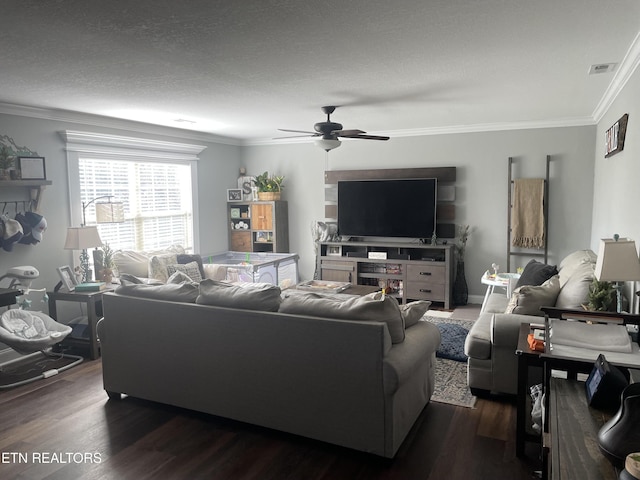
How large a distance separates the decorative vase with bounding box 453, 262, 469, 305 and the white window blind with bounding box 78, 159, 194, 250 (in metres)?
3.80

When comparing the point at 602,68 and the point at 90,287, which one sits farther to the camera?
the point at 90,287

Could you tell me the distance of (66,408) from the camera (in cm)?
343

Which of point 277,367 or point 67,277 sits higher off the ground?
point 67,277

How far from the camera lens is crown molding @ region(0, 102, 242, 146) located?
4.52 m

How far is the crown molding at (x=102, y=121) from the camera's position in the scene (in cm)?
452

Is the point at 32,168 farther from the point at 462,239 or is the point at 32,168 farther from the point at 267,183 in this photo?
the point at 462,239

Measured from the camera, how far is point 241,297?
3002mm

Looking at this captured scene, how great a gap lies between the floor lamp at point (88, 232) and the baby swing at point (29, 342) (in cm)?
44

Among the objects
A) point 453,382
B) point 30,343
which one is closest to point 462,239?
point 453,382

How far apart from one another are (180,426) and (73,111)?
354 cm

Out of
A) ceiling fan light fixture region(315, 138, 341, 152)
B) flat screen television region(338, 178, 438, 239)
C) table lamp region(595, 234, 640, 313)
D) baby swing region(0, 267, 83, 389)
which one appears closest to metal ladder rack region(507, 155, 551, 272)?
flat screen television region(338, 178, 438, 239)

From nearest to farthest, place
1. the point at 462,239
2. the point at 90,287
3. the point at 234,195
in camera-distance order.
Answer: the point at 90,287 < the point at 462,239 < the point at 234,195

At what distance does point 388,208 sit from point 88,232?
12.6 feet

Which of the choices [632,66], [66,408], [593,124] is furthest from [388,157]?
[66,408]
